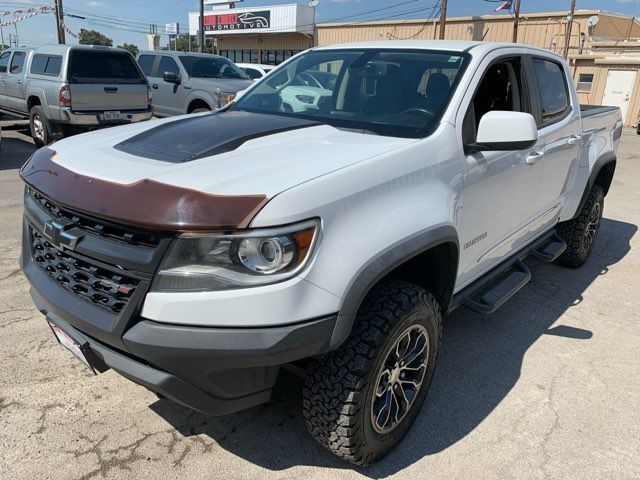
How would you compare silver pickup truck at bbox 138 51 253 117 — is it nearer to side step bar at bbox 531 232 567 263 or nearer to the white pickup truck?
side step bar at bbox 531 232 567 263

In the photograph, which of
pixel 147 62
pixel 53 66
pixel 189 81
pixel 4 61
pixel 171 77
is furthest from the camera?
pixel 147 62

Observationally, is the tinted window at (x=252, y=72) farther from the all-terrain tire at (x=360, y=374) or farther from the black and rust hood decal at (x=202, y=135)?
the all-terrain tire at (x=360, y=374)

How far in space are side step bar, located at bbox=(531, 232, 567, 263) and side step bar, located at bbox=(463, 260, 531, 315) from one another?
473 millimetres

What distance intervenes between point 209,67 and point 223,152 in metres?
9.94

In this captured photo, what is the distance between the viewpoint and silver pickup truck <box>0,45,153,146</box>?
9.27 metres

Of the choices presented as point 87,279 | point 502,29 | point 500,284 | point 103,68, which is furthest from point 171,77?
point 502,29

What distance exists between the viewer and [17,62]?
11172 mm

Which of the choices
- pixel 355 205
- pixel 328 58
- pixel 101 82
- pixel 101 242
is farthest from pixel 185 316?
pixel 101 82

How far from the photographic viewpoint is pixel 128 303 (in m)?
1.85

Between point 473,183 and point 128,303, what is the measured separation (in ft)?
5.77

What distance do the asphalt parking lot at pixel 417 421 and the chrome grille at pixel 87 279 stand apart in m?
0.84

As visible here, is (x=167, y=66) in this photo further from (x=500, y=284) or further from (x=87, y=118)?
(x=500, y=284)

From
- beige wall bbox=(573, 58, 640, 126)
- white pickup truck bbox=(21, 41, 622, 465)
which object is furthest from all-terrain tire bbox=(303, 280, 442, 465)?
beige wall bbox=(573, 58, 640, 126)

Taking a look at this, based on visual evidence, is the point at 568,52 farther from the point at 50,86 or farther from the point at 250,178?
the point at 250,178
